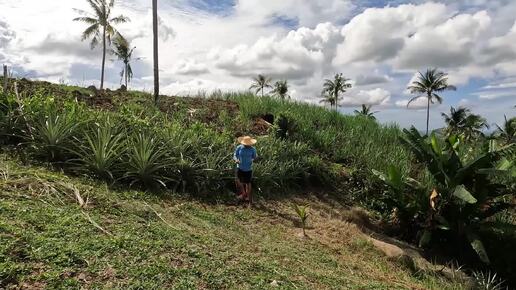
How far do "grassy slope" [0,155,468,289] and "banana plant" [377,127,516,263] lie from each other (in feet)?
5.73

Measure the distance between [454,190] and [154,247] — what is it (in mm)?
5817

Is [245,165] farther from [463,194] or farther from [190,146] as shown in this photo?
[463,194]

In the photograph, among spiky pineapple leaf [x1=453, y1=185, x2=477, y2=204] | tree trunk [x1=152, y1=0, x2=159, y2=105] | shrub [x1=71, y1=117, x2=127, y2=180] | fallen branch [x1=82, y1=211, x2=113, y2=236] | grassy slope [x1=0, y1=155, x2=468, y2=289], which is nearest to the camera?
grassy slope [x1=0, y1=155, x2=468, y2=289]

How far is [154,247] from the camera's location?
4.31 m

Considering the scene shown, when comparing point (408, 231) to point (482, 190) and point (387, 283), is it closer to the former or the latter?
point (482, 190)

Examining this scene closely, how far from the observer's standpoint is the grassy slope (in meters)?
3.61

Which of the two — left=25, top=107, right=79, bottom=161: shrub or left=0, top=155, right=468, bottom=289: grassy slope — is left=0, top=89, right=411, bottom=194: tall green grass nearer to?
left=25, top=107, right=79, bottom=161: shrub

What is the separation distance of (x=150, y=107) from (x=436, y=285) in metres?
8.09

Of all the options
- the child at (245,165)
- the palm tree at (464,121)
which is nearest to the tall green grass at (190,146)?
the child at (245,165)

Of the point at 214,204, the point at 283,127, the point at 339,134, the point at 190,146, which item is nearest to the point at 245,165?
the point at 214,204

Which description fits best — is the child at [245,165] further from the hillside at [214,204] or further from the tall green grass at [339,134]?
the tall green grass at [339,134]

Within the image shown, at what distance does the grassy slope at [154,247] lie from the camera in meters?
3.61

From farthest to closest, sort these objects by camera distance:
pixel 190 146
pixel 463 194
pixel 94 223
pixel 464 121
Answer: pixel 464 121 < pixel 190 146 < pixel 463 194 < pixel 94 223

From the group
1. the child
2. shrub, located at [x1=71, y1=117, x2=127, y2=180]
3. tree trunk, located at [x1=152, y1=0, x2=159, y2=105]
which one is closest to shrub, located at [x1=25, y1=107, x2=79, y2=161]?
shrub, located at [x1=71, y1=117, x2=127, y2=180]
